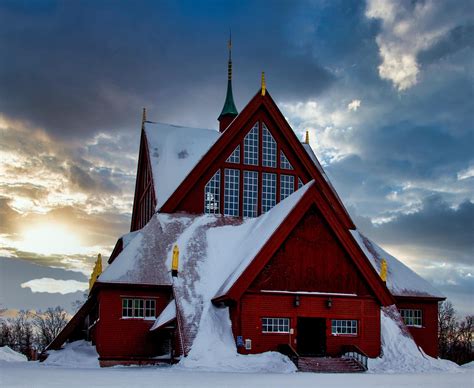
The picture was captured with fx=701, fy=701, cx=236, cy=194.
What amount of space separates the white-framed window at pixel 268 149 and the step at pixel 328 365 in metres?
14.9

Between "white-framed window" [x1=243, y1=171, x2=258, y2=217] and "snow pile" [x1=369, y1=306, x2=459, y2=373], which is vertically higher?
"white-framed window" [x1=243, y1=171, x2=258, y2=217]

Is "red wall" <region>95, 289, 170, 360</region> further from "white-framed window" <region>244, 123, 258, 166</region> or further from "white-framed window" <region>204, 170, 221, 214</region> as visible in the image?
"white-framed window" <region>244, 123, 258, 166</region>

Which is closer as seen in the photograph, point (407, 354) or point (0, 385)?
point (0, 385)

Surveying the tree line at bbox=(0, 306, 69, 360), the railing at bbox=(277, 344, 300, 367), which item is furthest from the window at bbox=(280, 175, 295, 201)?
the tree line at bbox=(0, 306, 69, 360)

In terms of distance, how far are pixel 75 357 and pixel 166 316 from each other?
5.85 meters

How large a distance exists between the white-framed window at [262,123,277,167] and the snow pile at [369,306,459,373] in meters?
11.4

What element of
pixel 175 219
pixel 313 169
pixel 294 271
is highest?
pixel 313 169

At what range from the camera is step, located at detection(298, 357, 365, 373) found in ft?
99.8

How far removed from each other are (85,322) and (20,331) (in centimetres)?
6239

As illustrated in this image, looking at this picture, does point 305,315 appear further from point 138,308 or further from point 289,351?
point 138,308

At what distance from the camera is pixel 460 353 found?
3125 inches

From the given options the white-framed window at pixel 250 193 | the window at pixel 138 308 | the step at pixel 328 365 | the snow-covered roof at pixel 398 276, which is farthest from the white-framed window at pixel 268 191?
the step at pixel 328 365

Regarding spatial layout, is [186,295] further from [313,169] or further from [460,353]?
[460,353]

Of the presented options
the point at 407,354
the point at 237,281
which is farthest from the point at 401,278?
the point at 237,281
